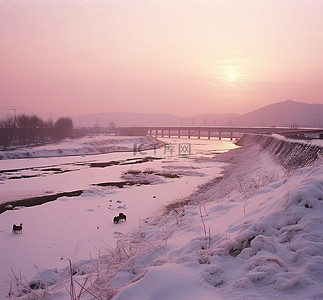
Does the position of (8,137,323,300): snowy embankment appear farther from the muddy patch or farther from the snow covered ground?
the muddy patch

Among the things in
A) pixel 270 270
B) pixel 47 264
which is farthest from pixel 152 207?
pixel 270 270

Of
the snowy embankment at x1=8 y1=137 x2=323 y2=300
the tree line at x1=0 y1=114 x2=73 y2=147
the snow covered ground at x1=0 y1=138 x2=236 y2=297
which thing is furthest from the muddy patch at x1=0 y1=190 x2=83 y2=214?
the tree line at x1=0 y1=114 x2=73 y2=147

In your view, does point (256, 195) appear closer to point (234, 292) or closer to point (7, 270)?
point (234, 292)

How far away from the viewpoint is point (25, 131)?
8319 cm

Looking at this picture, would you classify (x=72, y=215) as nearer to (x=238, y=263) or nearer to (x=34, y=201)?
(x=34, y=201)

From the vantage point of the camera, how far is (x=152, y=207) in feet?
59.2

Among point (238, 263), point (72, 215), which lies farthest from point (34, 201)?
point (238, 263)

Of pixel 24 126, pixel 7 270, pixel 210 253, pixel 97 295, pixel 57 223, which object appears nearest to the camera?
pixel 97 295

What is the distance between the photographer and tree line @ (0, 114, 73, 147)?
75.9 m

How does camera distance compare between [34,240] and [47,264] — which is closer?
[47,264]

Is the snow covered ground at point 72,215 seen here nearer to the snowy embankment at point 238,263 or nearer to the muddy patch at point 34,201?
the muddy patch at point 34,201

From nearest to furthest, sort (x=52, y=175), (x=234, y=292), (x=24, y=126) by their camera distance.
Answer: (x=234, y=292), (x=52, y=175), (x=24, y=126)

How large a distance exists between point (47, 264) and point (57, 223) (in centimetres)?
523

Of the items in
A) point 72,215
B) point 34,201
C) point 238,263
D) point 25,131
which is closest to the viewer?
point 238,263
